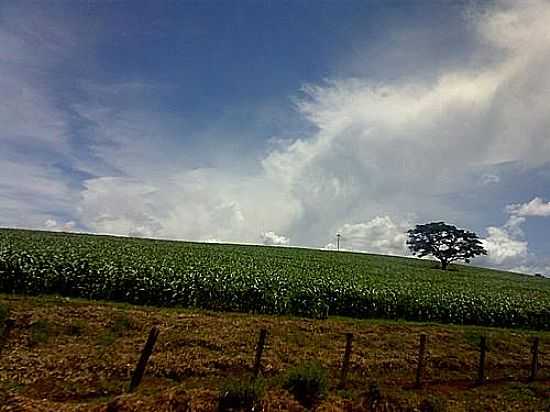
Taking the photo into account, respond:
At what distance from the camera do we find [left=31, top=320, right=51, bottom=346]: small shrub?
1589 centimetres

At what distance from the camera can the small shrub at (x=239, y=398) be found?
929 cm

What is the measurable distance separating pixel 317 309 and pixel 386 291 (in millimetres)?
5347

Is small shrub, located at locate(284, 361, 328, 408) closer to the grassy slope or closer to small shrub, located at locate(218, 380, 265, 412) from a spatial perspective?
the grassy slope

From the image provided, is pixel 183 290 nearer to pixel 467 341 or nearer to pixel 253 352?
pixel 253 352

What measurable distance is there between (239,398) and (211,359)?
6.22 m

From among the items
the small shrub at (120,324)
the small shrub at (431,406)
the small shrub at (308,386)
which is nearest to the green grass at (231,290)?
the small shrub at (120,324)

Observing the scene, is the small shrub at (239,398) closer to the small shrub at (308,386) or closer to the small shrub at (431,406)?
the small shrub at (308,386)

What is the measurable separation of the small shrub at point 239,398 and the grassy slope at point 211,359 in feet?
0.85

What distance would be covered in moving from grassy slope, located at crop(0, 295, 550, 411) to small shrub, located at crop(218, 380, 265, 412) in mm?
260

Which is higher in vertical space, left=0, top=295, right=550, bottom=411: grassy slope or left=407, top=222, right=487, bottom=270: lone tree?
left=407, top=222, right=487, bottom=270: lone tree

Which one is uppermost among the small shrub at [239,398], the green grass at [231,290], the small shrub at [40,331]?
the green grass at [231,290]

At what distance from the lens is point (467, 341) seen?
21703 mm

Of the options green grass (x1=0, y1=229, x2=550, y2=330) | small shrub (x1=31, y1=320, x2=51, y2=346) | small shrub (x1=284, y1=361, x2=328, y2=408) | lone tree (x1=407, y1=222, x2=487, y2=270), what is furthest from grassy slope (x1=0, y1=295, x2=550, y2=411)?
lone tree (x1=407, y1=222, x2=487, y2=270)

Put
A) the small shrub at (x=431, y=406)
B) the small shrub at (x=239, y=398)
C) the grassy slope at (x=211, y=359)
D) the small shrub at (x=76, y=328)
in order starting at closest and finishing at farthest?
the small shrub at (x=239, y=398) → the small shrub at (x=431, y=406) → the grassy slope at (x=211, y=359) → the small shrub at (x=76, y=328)
